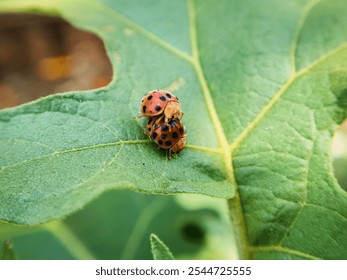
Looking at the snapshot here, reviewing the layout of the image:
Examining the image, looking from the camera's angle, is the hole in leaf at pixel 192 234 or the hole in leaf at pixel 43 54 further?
the hole in leaf at pixel 43 54

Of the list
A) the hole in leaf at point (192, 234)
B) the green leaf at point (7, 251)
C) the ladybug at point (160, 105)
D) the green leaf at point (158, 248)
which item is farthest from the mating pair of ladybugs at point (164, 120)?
the hole in leaf at point (192, 234)

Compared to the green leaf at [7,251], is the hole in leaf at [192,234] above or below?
above

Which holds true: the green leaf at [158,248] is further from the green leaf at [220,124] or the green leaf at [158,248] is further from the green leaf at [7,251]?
the green leaf at [7,251]

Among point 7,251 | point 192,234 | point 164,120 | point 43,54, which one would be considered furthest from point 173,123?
point 43,54

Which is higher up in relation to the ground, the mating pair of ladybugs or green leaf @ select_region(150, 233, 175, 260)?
the mating pair of ladybugs

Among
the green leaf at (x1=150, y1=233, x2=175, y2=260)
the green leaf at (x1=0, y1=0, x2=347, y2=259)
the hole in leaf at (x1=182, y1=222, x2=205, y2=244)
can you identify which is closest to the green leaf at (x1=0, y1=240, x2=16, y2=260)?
the green leaf at (x1=0, y1=0, x2=347, y2=259)

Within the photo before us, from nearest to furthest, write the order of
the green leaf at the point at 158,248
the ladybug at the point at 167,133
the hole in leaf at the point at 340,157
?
the green leaf at the point at 158,248 → the ladybug at the point at 167,133 → the hole in leaf at the point at 340,157

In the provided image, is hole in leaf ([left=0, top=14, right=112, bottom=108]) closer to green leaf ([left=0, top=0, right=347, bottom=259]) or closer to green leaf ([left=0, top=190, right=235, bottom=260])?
green leaf ([left=0, top=190, right=235, bottom=260])
